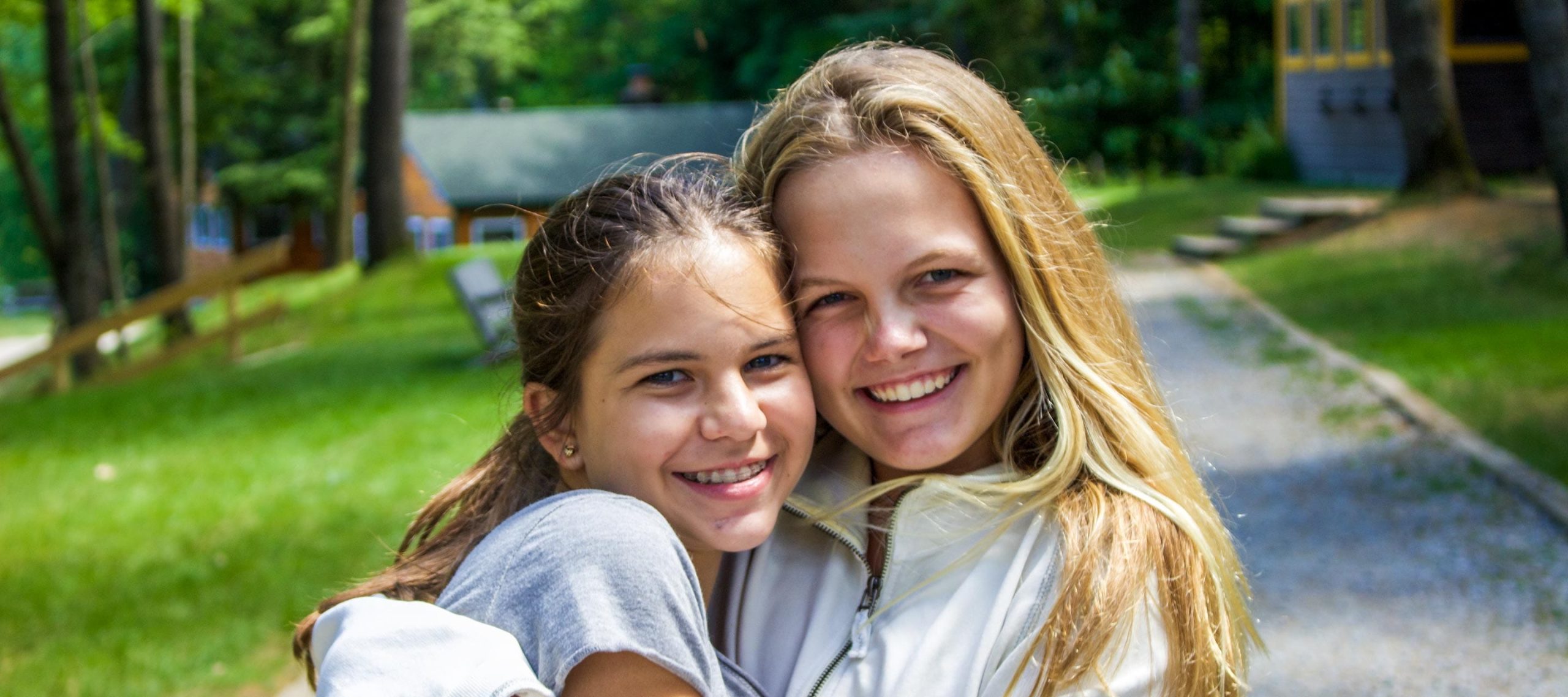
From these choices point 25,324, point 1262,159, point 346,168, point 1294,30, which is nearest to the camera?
point 1262,159

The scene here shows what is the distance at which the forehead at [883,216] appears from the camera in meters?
2.22

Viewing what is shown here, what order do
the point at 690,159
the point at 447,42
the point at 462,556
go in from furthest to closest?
the point at 447,42 → the point at 690,159 → the point at 462,556

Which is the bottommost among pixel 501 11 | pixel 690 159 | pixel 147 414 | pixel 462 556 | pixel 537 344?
pixel 147 414

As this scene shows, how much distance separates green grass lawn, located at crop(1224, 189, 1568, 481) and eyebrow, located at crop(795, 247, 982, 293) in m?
5.51

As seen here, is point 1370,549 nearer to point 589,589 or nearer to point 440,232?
point 589,589

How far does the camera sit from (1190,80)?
29922mm

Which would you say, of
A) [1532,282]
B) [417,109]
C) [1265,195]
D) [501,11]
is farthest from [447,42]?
[1532,282]

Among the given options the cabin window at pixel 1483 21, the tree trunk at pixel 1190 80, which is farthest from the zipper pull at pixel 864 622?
the tree trunk at pixel 1190 80

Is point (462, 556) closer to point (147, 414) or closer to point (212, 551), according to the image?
point (212, 551)

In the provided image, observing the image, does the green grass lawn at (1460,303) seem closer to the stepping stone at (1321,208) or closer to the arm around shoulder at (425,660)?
the stepping stone at (1321,208)

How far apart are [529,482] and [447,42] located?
144ft

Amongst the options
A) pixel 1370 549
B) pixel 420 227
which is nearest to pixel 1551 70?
pixel 1370 549

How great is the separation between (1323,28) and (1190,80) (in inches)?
232

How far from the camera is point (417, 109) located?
55812 mm
